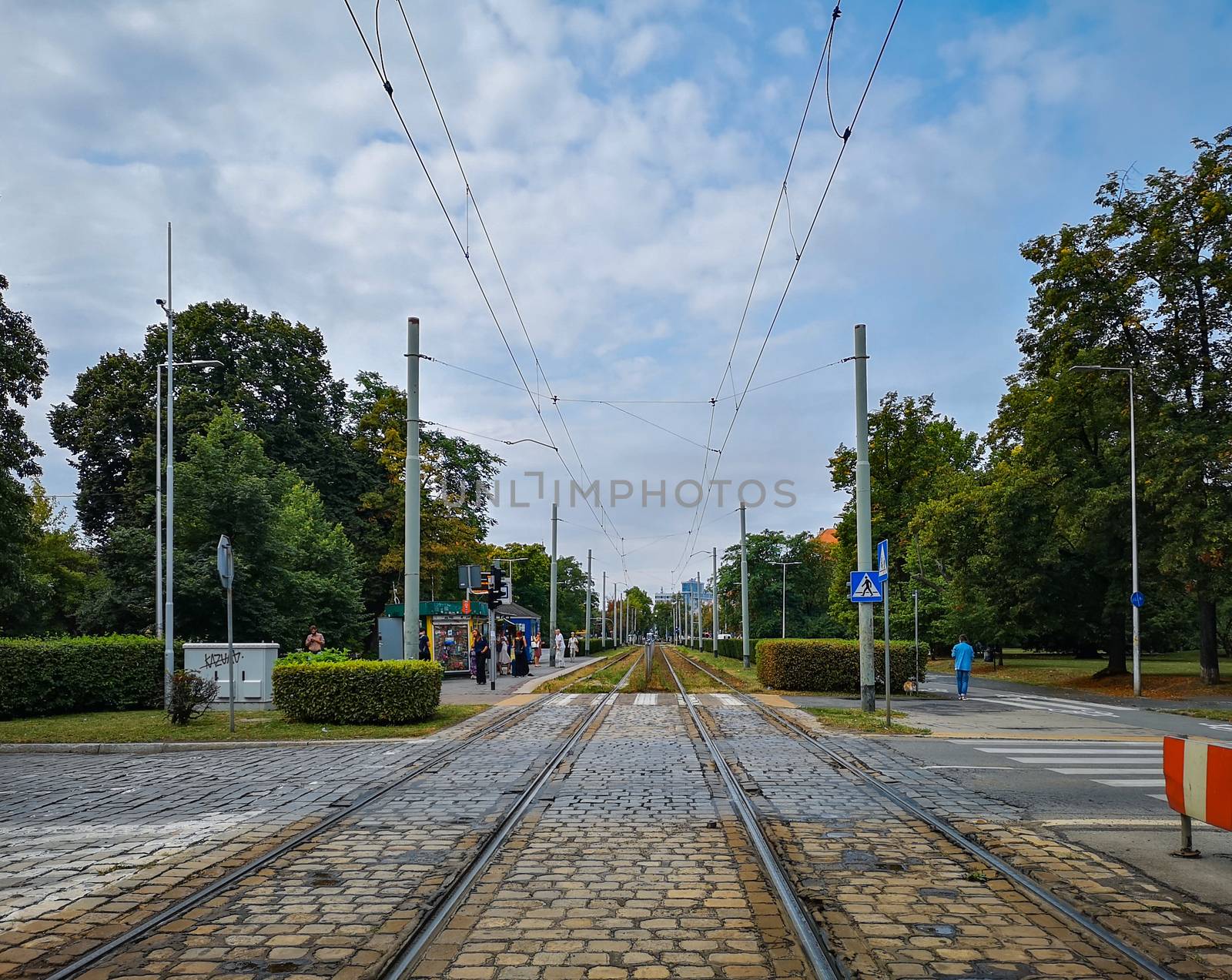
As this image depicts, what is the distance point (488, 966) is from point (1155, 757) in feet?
36.9

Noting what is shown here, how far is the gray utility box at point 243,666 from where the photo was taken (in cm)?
2077

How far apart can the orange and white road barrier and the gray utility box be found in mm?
17550

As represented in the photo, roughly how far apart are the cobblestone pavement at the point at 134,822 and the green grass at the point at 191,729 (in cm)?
85

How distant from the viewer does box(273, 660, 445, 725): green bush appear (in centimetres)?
1614

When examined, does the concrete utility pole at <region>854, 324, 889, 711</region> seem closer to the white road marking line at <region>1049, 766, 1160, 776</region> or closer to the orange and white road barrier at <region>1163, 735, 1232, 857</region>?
the white road marking line at <region>1049, 766, 1160, 776</region>

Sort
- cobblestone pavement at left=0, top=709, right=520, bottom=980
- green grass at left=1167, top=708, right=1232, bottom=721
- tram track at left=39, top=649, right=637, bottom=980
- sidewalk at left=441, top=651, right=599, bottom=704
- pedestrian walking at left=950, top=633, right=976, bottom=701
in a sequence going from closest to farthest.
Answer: tram track at left=39, top=649, right=637, bottom=980
cobblestone pavement at left=0, top=709, right=520, bottom=980
green grass at left=1167, top=708, right=1232, bottom=721
sidewalk at left=441, top=651, right=599, bottom=704
pedestrian walking at left=950, top=633, right=976, bottom=701

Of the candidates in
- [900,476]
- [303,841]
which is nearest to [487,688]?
[303,841]

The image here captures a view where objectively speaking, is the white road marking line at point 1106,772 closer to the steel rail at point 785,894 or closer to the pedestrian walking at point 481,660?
the steel rail at point 785,894

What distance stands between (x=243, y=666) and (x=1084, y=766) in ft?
52.0

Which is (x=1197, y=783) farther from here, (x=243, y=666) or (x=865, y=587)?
(x=243, y=666)

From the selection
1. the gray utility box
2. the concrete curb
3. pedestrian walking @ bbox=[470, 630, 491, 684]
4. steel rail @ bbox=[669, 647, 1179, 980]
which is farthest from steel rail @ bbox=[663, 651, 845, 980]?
pedestrian walking @ bbox=[470, 630, 491, 684]

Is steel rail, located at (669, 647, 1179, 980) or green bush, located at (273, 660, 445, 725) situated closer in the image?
steel rail, located at (669, 647, 1179, 980)

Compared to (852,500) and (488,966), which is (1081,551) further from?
(488,966)

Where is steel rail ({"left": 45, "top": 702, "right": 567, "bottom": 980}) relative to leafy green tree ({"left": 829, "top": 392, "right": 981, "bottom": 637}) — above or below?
below
